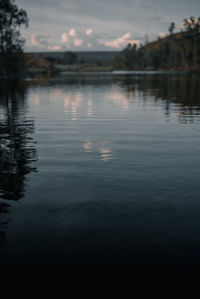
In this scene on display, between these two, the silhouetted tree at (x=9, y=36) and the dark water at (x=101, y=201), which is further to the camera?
the silhouetted tree at (x=9, y=36)

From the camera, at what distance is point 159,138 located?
15.1 meters

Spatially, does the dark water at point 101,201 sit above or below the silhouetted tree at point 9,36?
below

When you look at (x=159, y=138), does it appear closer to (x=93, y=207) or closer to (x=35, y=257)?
(x=93, y=207)

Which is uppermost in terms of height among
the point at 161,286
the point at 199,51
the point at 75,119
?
the point at 199,51

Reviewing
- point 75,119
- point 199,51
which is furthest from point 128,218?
point 199,51

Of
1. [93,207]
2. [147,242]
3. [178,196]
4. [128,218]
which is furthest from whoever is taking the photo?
[178,196]

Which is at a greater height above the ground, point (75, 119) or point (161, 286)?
point (75, 119)

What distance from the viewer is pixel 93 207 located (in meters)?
7.33

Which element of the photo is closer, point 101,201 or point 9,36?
point 101,201

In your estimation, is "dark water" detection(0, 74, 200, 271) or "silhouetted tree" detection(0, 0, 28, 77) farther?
"silhouetted tree" detection(0, 0, 28, 77)

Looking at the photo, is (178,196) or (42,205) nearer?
(42,205)

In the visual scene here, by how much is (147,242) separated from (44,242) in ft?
6.37

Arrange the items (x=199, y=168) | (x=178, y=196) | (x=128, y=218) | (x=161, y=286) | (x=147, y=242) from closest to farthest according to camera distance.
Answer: (x=161, y=286)
(x=147, y=242)
(x=128, y=218)
(x=178, y=196)
(x=199, y=168)

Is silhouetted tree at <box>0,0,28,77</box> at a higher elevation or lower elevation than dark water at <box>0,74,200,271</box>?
higher
